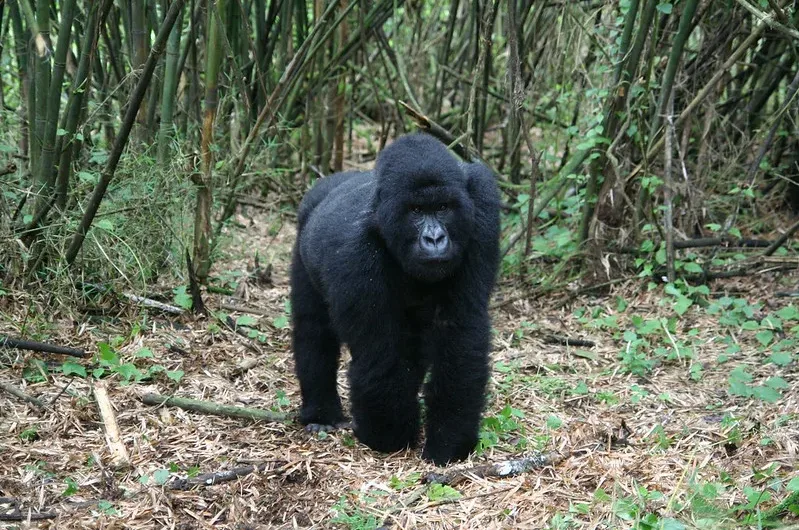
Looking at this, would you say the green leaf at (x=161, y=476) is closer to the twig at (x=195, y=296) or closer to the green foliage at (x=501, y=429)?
the green foliage at (x=501, y=429)

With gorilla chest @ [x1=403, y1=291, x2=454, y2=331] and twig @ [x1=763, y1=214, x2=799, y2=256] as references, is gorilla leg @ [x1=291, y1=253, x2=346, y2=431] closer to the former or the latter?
gorilla chest @ [x1=403, y1=291, x2=454, y2=331]

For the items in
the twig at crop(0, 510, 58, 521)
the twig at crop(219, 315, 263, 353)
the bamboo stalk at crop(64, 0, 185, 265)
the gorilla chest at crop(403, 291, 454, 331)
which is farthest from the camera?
the twig at crop(219, 315, 263, 353)

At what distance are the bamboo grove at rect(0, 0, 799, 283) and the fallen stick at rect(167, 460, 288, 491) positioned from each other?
183 cm

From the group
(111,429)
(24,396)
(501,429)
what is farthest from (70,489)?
(501,429)

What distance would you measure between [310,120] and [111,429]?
487 centimetres

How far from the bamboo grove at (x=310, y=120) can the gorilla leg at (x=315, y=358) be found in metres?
1.26

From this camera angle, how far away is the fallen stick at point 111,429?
395 centimetres

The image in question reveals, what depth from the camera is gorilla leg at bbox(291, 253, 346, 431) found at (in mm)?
4660

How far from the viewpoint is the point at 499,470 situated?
3.90m

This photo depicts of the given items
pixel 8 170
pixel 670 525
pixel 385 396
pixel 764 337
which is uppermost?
pixel 8 170

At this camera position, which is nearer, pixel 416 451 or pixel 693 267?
pixel 416 451

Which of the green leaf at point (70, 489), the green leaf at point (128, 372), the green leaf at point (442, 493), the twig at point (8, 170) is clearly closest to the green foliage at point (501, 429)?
the green leaf at point (442, 493)

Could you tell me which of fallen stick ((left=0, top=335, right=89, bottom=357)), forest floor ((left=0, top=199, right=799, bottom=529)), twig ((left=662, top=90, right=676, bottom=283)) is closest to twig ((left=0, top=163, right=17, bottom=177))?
forest floor ((left=0, top=199, right=799, bottom=529))

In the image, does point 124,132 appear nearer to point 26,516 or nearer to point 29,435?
point 29,435
